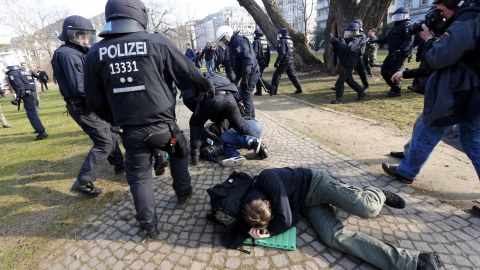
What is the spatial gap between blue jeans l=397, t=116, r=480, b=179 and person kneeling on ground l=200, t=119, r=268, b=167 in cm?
192

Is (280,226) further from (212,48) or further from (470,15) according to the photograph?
(212,48)

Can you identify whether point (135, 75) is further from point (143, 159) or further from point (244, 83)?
point (244, 83)

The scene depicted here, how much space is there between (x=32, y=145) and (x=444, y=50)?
802 cm

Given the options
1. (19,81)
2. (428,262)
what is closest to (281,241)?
(428,262)

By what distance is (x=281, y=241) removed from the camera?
226cm

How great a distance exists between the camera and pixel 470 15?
2.00 metres

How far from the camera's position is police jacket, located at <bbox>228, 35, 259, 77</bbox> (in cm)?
575

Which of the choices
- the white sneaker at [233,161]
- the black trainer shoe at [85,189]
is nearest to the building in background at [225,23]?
the white sneaker at [233,161]

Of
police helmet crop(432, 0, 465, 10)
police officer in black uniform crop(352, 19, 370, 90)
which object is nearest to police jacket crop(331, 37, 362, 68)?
police officer in black uniform crop(352, 19, 370, 90)

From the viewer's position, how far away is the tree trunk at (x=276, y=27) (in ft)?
39.7

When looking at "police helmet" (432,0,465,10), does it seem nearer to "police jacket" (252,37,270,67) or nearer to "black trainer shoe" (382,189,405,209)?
"black trainer shoe" (382,189,405,209)

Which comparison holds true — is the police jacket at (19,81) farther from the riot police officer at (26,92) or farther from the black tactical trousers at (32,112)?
the black tactical trousers at (32,112)

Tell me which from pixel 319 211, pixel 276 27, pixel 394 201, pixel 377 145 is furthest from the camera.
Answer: pixel 276 27

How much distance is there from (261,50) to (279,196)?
7.14 meters
